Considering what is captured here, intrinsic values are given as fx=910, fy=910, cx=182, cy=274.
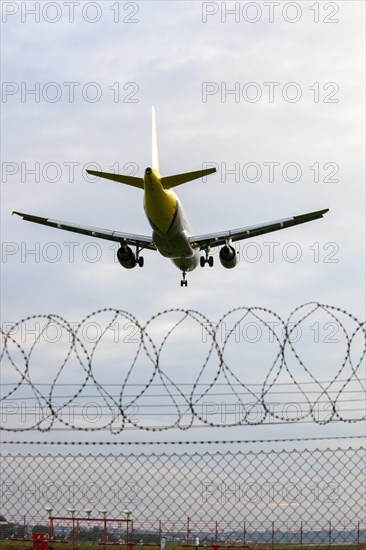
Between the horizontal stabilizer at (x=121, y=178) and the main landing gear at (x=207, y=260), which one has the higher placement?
the horizontal stabilizer at (x=121, y=178)

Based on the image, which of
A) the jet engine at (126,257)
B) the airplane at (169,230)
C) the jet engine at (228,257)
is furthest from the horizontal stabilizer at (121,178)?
the jet engine at (228,257)

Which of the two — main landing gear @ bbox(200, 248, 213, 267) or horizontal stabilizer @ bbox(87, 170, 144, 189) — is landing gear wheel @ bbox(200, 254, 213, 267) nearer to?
main landing gear @ bbox(200, 248, 213, 267)

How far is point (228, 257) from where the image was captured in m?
56.4

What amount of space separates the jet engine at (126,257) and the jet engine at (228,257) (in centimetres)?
548

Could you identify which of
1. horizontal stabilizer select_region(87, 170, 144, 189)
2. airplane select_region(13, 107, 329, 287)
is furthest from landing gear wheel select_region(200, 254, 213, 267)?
horizontal stabilizer select_region(87, 170, 144, 189)

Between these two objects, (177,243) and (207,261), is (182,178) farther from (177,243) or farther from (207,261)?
(207,261)

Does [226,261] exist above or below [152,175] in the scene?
below

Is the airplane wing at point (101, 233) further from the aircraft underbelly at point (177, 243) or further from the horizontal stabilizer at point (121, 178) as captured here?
the horizontal stabilizer at point (121, 178)

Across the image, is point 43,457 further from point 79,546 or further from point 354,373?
point 354,373

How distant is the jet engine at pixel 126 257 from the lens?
56.2 metres

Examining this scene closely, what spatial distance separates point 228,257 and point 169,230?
5.80m

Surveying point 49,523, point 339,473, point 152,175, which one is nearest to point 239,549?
point 339,473

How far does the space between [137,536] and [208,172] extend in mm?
38998

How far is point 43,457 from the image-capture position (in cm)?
1194
